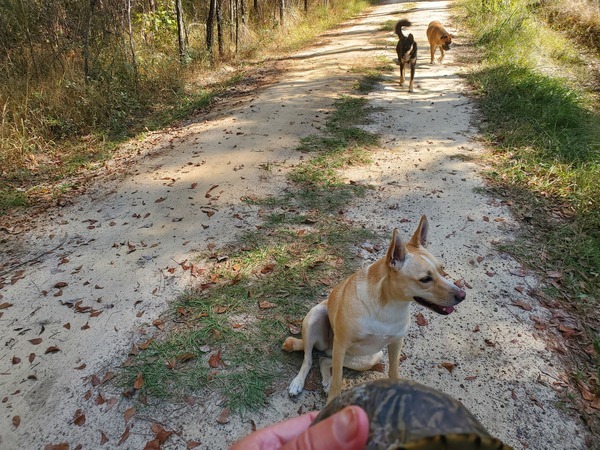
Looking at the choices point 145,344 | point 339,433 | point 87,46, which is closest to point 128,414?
point 145,344

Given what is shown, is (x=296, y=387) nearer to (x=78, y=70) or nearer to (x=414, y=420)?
(x=414, y=420)

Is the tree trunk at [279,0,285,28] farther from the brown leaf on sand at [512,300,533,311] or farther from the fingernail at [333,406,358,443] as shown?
the fingernail at [333,406,358,443]

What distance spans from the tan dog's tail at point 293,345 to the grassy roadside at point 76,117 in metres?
4.41

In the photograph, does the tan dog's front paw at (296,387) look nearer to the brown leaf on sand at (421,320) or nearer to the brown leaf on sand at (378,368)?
the brown leaf on sand at (378,368)

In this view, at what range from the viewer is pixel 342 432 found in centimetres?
123

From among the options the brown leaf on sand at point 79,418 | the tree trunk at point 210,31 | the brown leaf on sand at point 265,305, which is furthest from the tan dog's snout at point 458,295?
the tree trunk at point 210,31

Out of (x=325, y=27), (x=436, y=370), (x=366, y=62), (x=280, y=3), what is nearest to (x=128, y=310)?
(x=436, y=370)

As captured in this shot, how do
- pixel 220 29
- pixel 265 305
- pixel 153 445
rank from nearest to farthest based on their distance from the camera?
pixel 153 445
pixel 265 305
pixel 220 29

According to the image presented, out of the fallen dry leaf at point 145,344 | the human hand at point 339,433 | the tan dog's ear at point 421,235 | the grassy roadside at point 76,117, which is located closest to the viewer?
the human hand at point 339,433

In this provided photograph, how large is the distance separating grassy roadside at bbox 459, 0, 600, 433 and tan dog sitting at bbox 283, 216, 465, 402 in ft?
4.95

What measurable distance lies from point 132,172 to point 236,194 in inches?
81.3

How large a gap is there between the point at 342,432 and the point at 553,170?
5.92 metres

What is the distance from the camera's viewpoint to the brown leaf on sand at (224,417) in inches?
109

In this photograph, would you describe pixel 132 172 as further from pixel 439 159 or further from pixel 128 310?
pixel 439 159
